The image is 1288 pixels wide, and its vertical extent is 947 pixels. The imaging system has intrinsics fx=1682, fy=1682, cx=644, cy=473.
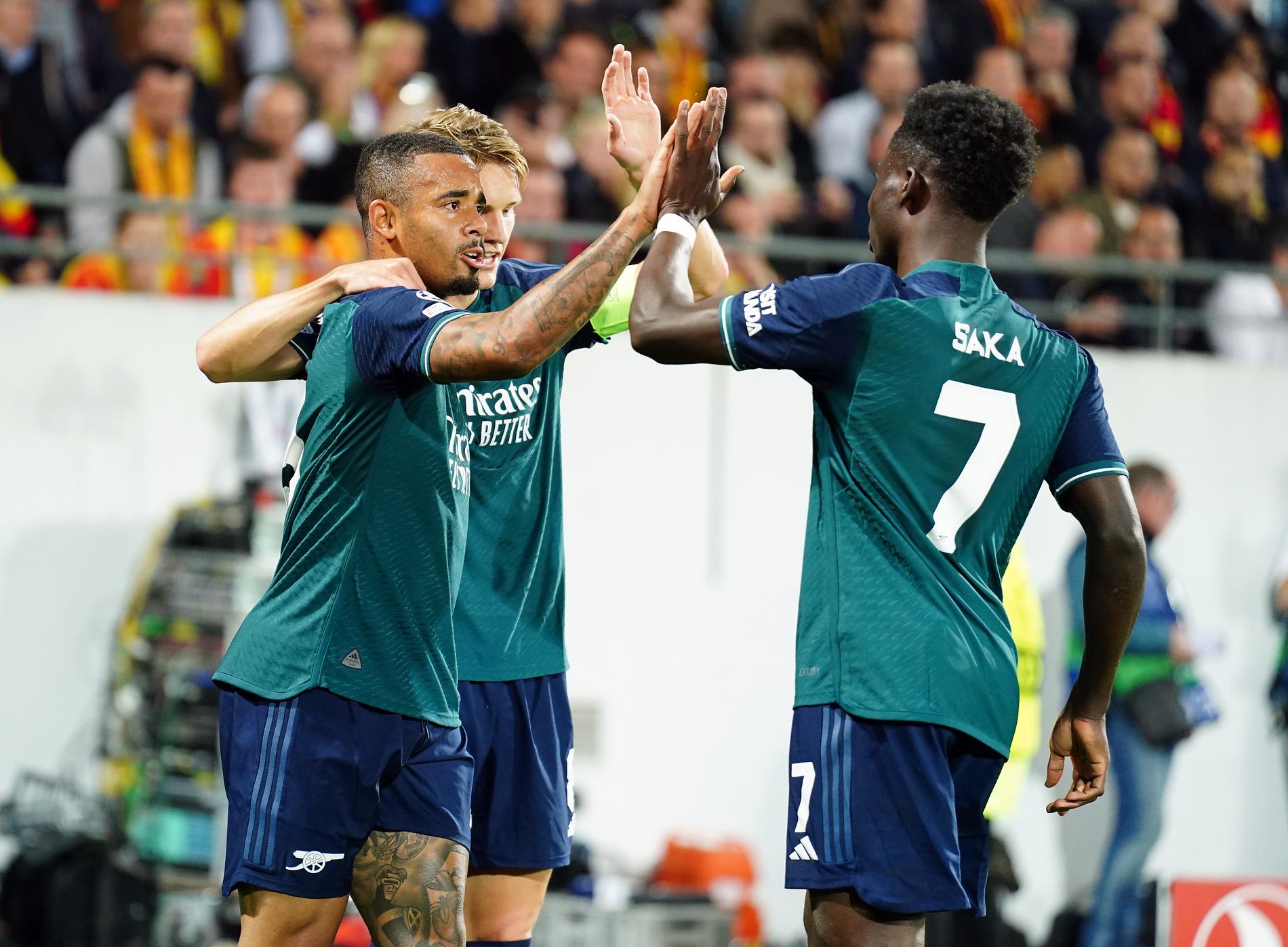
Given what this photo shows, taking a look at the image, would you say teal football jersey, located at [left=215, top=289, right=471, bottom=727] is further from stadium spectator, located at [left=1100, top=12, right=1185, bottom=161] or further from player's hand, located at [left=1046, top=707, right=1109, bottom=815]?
stadium spectator, located at [left=1100, top=12, right=1185, bottom=161]

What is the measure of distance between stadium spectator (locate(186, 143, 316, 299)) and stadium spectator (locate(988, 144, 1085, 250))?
3599 millimetres

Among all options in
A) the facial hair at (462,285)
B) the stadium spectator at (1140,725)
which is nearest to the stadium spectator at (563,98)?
the stadium spectator at (1140,725)

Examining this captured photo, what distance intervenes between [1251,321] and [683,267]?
5912mm

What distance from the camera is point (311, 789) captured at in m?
3.44

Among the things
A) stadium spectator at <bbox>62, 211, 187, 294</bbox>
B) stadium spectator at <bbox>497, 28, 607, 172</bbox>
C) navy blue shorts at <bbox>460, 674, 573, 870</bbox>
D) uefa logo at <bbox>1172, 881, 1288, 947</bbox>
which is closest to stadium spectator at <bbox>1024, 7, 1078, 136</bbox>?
stadium spectator at <bbox>497, 28, 607, 172</bbox>

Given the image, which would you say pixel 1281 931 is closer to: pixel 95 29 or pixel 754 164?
pixel 754 164

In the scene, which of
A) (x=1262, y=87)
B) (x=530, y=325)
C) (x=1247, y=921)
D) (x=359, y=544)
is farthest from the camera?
(x=1262, y=87)

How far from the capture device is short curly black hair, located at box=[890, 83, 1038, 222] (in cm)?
341

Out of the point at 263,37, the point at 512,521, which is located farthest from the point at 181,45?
the point at 512,521

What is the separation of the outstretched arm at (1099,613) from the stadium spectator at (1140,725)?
4.08 metres

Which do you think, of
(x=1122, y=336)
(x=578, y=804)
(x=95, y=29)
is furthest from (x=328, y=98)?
(x=1122, y=336)

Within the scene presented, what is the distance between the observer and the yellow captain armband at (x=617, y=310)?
14.0 feet

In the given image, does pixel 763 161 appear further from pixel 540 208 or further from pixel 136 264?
pixel 136 264

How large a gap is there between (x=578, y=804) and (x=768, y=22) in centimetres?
489
